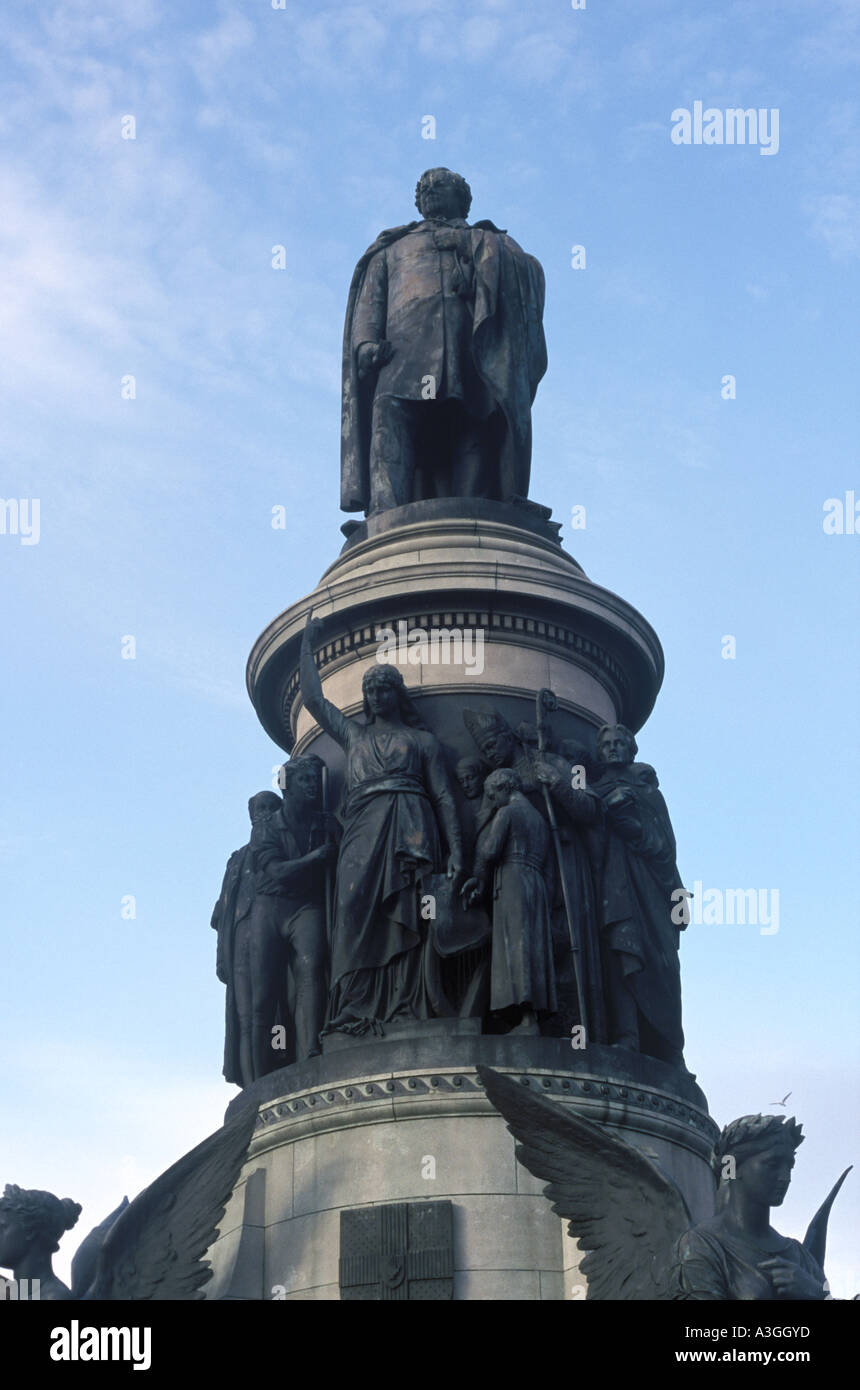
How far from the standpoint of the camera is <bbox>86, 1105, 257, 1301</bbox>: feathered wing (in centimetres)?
1391

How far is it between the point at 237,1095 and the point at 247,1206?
1.37 metres

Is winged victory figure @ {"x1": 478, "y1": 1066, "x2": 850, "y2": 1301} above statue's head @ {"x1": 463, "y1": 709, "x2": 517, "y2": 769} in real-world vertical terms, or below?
below

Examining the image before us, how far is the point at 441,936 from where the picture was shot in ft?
50.0

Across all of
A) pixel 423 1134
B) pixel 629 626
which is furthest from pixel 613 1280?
pixel 629 626

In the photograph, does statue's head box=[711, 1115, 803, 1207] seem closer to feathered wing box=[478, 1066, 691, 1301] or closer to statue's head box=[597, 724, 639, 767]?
feathered wing box=[478, 1066, 691, 1301]

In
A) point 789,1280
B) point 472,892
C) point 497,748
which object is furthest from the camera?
point 497,748

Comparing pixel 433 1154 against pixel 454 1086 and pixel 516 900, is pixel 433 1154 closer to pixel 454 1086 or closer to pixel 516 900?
pixel 454 1086

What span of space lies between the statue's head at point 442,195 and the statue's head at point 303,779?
25.4ft

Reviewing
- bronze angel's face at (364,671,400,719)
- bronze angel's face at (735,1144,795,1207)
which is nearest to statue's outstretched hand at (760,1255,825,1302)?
bronze angel's face at (735,1144,795,1207)

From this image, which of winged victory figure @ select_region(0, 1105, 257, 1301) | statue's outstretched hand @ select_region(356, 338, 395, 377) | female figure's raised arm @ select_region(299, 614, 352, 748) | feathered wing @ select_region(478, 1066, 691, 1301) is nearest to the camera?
feathered wing @ select_region(478, 1066, 691, 1301)

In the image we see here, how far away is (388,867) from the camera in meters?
15.5

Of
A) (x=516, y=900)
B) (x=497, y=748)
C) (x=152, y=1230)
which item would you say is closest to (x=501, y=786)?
(x=497, y=748)

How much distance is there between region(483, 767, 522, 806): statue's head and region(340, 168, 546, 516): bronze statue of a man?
4.79 metres

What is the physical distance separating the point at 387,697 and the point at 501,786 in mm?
1408
